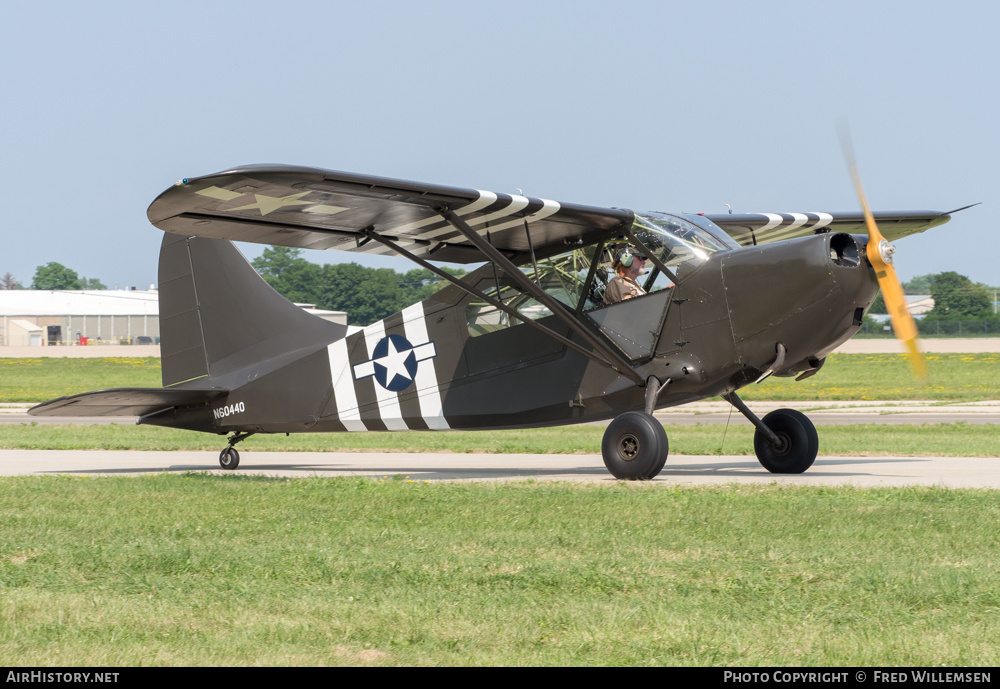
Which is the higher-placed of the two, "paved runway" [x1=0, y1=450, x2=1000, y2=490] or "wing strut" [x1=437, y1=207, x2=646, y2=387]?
"wing strut" [x1=437, y1=207, x2=646, y2=387]

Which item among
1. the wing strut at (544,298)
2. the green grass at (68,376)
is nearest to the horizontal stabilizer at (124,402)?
the wing strut at (544,298)

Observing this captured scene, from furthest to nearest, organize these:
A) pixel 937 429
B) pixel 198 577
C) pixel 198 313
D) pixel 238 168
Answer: pixel 937 429 < pixel 198 313 < pixel 238 168 < pixel 198 577

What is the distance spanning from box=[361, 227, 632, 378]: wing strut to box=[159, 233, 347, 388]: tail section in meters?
2.49

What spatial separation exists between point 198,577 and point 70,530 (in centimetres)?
232

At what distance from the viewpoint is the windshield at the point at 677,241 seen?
38.5 ft

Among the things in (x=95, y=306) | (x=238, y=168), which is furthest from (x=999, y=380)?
(x=95, y=306)

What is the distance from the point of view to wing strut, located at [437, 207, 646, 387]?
1163 cm

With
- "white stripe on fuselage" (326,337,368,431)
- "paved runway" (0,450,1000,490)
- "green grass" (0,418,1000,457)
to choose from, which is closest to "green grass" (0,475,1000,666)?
"paved runway" (0,450,1000,490)

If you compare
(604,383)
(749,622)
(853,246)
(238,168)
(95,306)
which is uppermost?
(95,306)

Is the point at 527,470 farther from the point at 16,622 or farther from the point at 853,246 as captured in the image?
the point at 16,622

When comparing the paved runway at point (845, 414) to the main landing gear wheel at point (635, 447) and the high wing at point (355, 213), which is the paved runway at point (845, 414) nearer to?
the high wing at point (355, 213)

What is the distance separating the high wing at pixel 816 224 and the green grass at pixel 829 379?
756 inches

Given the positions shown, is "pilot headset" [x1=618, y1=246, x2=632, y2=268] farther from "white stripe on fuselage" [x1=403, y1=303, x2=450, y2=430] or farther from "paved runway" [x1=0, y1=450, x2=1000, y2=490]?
"white stripe on fuselage" [x1=403, y1=303, x2=450, y2=430]

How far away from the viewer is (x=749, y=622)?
500cm
